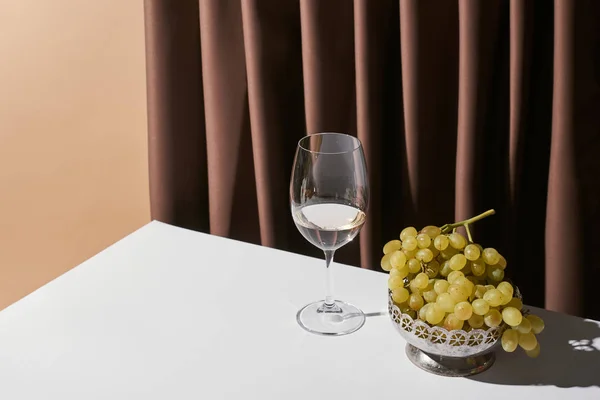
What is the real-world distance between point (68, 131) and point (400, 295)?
1.16 m

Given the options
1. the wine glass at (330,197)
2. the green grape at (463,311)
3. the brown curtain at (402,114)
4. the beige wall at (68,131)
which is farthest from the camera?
the beige wall at (68,131)

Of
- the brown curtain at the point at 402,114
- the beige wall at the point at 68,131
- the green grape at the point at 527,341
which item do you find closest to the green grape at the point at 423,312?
the green grape at the point at 527,341

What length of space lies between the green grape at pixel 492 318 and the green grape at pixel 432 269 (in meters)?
0.08

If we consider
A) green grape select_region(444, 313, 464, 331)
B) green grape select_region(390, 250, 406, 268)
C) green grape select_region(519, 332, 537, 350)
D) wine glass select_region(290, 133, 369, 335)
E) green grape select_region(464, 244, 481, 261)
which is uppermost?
wine glass select_region(290, 133, 369, 335)

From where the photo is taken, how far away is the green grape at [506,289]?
791 mm

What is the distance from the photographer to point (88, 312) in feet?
3.18

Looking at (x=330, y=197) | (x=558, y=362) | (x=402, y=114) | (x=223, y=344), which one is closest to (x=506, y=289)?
(x=558, y=362)

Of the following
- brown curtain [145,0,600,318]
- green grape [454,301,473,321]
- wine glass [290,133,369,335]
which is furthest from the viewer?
brown curtain [145,0,600,318]

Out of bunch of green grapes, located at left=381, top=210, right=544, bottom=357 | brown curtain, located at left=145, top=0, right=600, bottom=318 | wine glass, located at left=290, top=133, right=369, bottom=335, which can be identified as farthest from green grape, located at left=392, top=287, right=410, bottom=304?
brown curtain, located at left=145, top=0, right=600, bottom=318

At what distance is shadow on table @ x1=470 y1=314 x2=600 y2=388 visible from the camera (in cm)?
82

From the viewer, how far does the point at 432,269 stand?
85cm

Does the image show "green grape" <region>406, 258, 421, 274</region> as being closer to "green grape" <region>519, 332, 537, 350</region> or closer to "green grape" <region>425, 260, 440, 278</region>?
"green grape" <region>425, 260, 440, 278</region>

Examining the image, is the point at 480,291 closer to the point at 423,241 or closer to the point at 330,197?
the point at 423,241

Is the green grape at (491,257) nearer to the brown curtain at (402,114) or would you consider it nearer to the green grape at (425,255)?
the green grape at (425,255)
